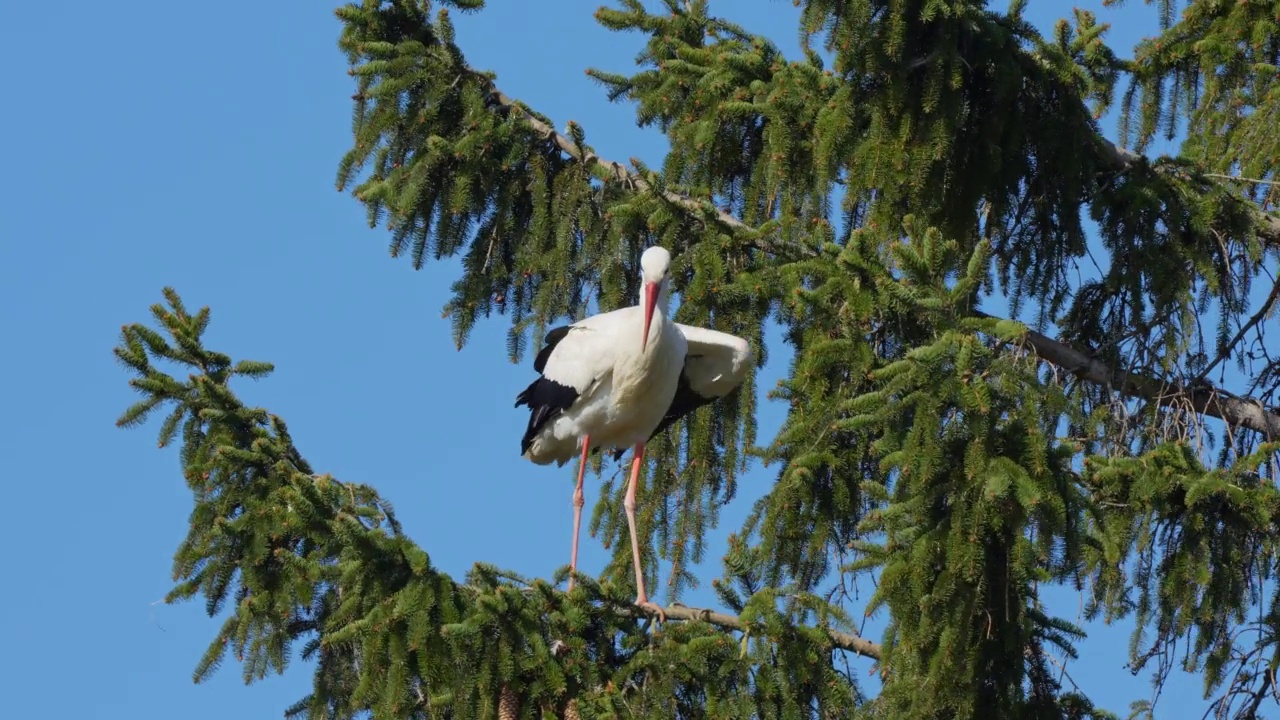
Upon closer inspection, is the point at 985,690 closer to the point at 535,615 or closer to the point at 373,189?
the point at 535,615

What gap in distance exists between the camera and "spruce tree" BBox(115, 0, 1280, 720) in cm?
588

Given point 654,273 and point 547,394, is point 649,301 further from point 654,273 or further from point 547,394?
point 547,394

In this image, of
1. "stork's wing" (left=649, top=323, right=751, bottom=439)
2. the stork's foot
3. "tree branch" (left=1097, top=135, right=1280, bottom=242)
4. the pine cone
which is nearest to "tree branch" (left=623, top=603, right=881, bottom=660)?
the stork's foot

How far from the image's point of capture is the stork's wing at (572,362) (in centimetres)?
892

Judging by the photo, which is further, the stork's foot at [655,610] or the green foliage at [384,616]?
the stork's foot at [655,610]

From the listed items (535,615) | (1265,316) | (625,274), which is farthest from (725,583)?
(1265,316)

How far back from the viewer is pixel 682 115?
927 centimetres

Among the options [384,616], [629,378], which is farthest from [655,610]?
[629,378]

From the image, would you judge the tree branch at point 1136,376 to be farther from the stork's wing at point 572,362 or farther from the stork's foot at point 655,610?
the stork's foot at point 655,610

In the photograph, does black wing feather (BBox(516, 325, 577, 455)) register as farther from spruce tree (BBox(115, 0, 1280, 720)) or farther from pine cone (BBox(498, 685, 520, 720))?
pine cone (BBox(498, 685, 520, 720))

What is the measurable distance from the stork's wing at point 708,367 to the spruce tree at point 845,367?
0.43 feet

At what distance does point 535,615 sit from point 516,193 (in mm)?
3408

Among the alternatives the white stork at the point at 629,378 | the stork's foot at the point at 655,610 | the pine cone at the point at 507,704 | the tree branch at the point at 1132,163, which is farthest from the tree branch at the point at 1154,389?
the pine cone at the point at 507,704

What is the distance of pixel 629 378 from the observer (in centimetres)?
887
